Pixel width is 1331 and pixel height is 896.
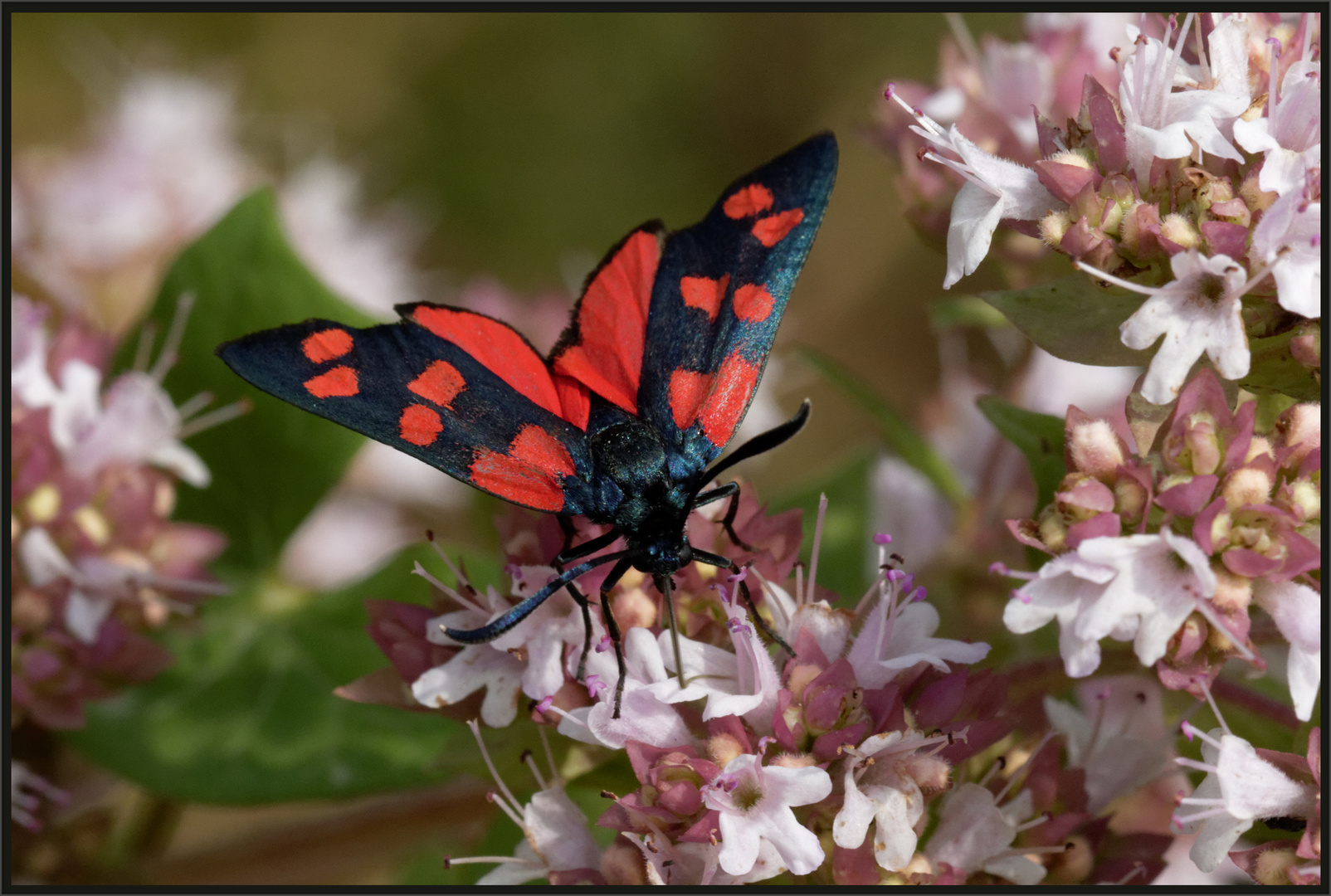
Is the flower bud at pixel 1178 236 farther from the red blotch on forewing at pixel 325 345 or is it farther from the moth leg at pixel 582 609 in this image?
the red blotch on forewing at pixel 325 345

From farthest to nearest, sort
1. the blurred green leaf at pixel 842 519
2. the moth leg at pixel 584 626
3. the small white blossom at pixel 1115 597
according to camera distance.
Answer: the blurred green leaf at pixel 842 519, the moth leg at pixel 584 626, the small white blossom at pixel 1115 597

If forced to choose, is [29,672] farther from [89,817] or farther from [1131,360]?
[1131,360]

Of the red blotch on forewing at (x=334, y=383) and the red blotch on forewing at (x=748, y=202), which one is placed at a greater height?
the red blotch on forewing at (x=748, y=202)

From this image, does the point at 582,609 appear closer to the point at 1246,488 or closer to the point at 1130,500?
the point at 1130,500

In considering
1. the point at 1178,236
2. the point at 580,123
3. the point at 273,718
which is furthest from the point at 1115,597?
the point at 580,123

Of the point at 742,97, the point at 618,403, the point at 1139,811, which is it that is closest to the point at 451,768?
the point at 618,403

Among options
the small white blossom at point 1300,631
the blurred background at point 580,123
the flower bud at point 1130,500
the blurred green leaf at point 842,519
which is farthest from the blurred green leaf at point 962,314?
the blurred background at point 580,123

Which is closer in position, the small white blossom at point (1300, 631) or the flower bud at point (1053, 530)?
the small white blossom at point (1300, 631)
